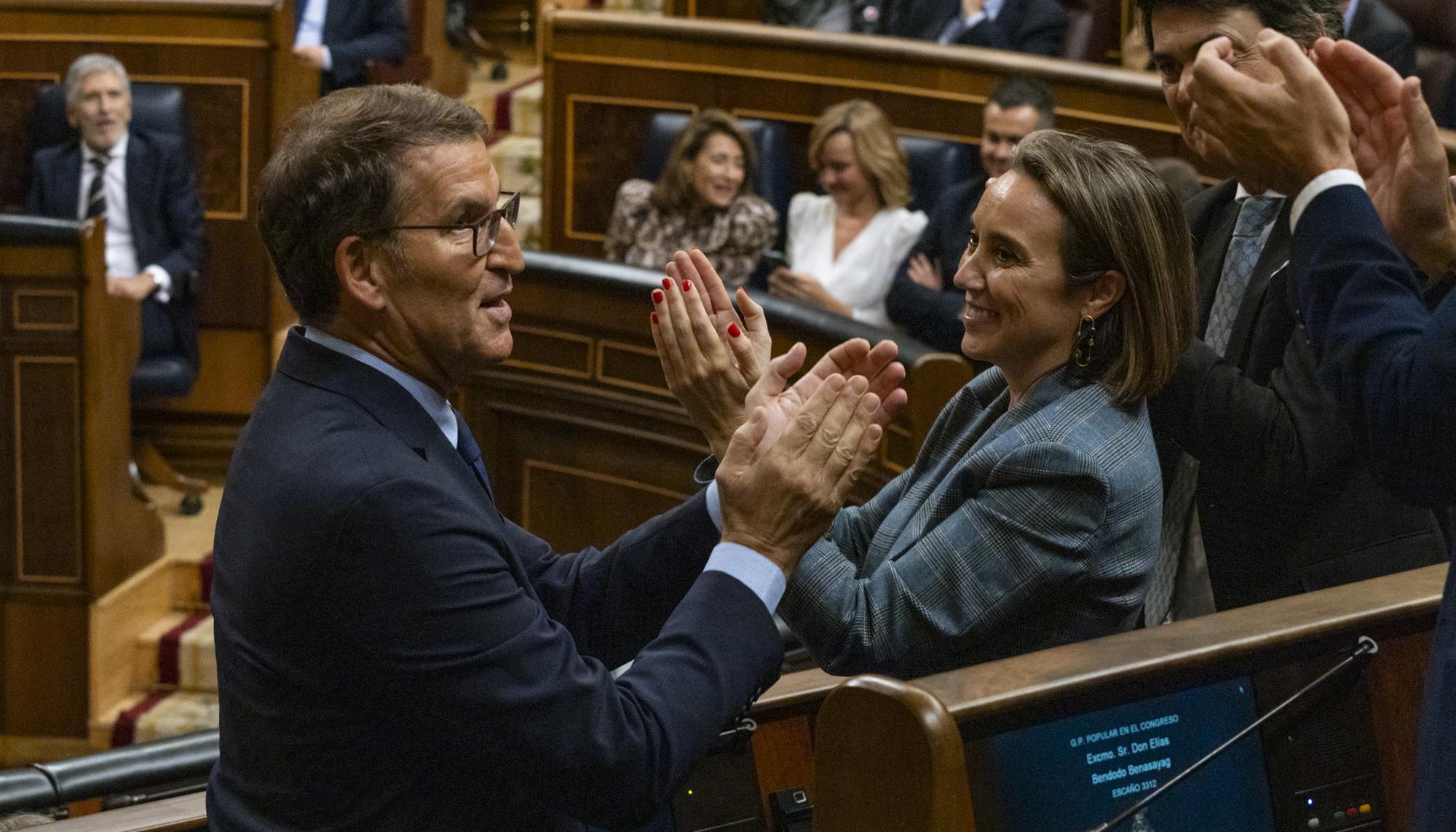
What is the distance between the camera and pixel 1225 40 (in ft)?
5.22

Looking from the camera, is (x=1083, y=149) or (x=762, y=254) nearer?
(x=1083, y=149)

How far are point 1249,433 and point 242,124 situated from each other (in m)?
4.41

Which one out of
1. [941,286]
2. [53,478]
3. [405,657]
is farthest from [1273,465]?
[53,478]

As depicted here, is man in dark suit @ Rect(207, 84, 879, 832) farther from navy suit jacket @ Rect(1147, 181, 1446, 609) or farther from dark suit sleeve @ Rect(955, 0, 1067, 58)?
dark suit sleeve @ Rect(955, 0, 1067, 58)

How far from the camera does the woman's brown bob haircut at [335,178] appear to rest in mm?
1306

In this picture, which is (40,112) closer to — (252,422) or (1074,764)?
(252,422)

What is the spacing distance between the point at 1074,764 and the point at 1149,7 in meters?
0.94

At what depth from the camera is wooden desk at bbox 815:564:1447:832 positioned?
116 centimetres

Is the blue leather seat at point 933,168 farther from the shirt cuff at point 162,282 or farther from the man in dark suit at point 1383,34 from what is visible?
the shirt cuff at point 162,282

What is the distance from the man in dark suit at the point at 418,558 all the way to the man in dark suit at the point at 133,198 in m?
3.93

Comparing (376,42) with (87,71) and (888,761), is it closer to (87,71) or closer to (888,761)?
(87,71)

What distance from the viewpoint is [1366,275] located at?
125cm

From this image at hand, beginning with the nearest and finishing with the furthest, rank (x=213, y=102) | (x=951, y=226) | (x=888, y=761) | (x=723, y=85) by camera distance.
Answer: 1. (x=888, y=761)
2. (x=951, y=226)
3. (x=723, y=85)
4. (x=213, y=102)

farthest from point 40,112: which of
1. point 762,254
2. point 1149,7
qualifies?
point 1149,7
